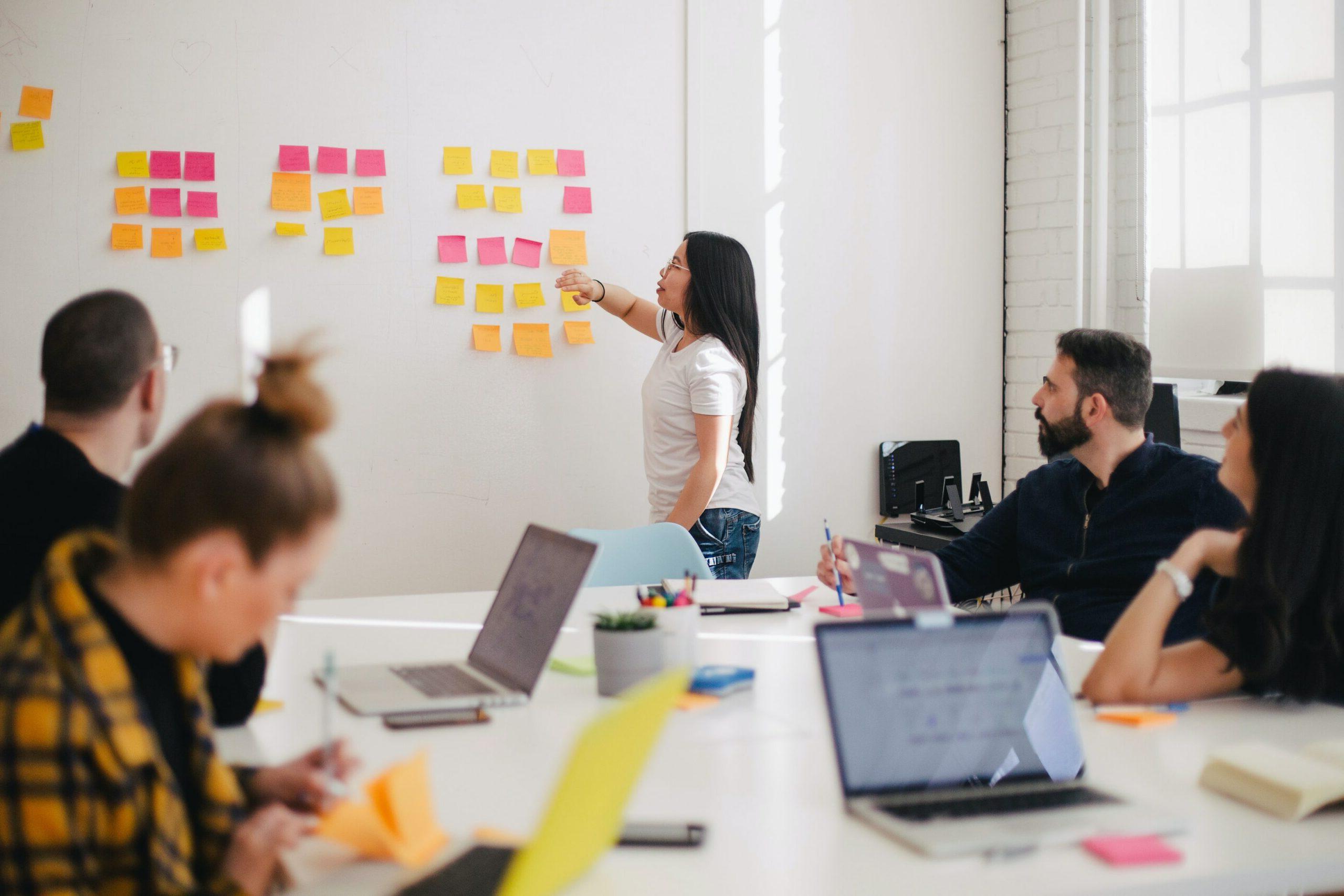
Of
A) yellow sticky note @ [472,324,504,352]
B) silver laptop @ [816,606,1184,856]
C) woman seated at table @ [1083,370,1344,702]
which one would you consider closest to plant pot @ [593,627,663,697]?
silver laptop @ [816,606,1184,856]

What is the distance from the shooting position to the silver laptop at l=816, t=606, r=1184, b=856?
1.20 m

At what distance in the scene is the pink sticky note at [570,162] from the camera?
11.7ft

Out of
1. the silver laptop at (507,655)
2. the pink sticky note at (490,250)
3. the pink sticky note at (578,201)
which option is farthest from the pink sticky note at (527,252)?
the silver laptop at (507,655)

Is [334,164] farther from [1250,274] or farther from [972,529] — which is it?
[1250,274]

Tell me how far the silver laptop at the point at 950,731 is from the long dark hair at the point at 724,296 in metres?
1.99

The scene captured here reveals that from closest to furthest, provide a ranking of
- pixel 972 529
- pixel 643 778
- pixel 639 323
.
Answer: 1. pixel 643 778
2. pixel 972 529
3. pixel 639 323

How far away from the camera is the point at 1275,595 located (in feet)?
5.23

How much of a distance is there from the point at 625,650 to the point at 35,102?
2.52 m

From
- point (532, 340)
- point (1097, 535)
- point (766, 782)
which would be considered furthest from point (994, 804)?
point (532, 340)

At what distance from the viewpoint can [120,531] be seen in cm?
100

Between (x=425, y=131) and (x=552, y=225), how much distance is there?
47cm

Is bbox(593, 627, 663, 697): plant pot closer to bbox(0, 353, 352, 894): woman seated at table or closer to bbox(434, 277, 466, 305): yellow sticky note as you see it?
bbox(0, 353, 352, 894): woman seated at table

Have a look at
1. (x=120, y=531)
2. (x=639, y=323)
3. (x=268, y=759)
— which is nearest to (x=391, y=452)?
(x=639, y=323)

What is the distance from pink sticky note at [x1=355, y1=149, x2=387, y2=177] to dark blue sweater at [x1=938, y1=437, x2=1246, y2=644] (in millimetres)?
1990
